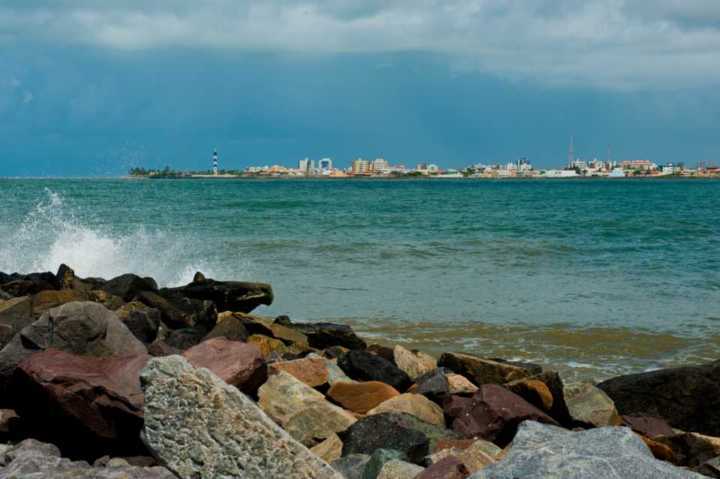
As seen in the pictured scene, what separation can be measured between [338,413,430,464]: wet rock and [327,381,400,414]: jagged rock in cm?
117

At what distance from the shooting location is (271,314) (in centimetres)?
1279

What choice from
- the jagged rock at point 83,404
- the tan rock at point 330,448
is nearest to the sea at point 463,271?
the tan rock at point 330,448

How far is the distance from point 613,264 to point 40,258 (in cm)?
1242

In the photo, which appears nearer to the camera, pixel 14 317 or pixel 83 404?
pixel 83 404

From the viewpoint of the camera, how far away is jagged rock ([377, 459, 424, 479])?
439 cm

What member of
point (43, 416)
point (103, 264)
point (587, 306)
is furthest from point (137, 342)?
point (103, 264)

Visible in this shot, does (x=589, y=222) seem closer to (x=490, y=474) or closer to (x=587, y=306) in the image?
(x=587, y=306)

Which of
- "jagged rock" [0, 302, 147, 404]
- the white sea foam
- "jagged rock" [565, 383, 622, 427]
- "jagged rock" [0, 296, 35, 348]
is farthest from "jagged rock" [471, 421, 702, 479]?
the white sea foam

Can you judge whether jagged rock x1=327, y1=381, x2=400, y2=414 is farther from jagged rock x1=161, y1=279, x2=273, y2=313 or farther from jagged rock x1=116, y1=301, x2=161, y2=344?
jagged rock x1=161, y1=279, x2=273, y2=313

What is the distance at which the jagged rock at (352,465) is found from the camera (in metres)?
4.71

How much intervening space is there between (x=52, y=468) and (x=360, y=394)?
110 inches

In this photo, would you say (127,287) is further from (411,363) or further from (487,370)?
(487,370)

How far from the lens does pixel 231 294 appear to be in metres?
11.8

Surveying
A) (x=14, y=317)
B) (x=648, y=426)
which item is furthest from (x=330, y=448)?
(x=14, y=317)
